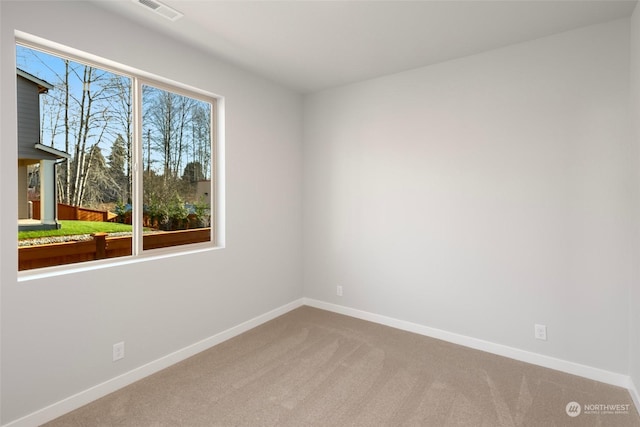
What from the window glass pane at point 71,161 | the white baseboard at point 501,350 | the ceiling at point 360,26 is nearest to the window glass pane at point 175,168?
the window glass pane at point 71,161

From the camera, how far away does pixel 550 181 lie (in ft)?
8.80

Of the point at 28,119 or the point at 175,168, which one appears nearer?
the point at 28,119

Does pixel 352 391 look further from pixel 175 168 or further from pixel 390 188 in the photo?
pixel 175 168

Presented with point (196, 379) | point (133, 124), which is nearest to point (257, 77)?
point (133, 124)

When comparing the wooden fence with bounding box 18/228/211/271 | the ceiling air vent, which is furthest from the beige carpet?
the ceiling air vent

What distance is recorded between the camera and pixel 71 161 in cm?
233

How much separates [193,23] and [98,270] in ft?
6.28

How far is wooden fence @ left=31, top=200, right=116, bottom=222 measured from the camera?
2.17 m

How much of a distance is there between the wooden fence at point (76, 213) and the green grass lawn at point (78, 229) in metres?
0.03

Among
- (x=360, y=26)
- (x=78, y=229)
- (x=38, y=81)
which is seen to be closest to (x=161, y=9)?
(x=38, y=81)

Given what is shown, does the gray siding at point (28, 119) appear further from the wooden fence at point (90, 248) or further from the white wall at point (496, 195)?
the white wall at point (496, 195)

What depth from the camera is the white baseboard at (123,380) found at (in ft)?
6.59

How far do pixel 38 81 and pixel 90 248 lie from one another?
3.82ft

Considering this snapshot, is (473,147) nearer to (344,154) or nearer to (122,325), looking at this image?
(344,154)
